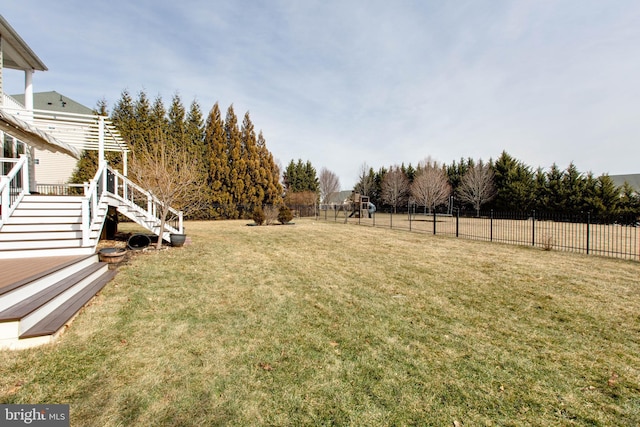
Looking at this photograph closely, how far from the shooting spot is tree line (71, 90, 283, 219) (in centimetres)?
2014

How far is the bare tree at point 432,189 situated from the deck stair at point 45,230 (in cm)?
2956

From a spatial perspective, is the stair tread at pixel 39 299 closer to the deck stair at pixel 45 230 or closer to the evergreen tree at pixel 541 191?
the deck stair at pixel 45 230

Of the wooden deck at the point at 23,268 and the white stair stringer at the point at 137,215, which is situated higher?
the white stair stringer at the point at 137,215

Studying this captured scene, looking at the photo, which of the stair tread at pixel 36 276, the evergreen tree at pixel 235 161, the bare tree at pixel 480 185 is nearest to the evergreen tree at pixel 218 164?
the evergreen tree at pixel 235 161

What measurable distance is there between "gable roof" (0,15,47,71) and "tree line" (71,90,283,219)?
31.2 ft

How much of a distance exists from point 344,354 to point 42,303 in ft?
12.0

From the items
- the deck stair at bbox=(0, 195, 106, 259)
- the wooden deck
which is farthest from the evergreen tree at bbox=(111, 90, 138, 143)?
the wooden deck

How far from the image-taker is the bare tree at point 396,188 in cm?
3820

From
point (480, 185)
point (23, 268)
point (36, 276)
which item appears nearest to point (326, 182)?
point (480, 185)

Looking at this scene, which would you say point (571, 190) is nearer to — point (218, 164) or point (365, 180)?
point (365, 180)

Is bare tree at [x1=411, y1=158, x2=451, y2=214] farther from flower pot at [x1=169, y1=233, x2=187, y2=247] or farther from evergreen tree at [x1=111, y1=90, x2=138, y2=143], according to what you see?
evergreen tree at [x1=111, y1=90, x2=138, y2=143]

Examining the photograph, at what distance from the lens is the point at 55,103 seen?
65.9 feet

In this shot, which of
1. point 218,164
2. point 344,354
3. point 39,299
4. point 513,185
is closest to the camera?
point 344,354

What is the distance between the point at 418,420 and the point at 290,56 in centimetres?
1451
